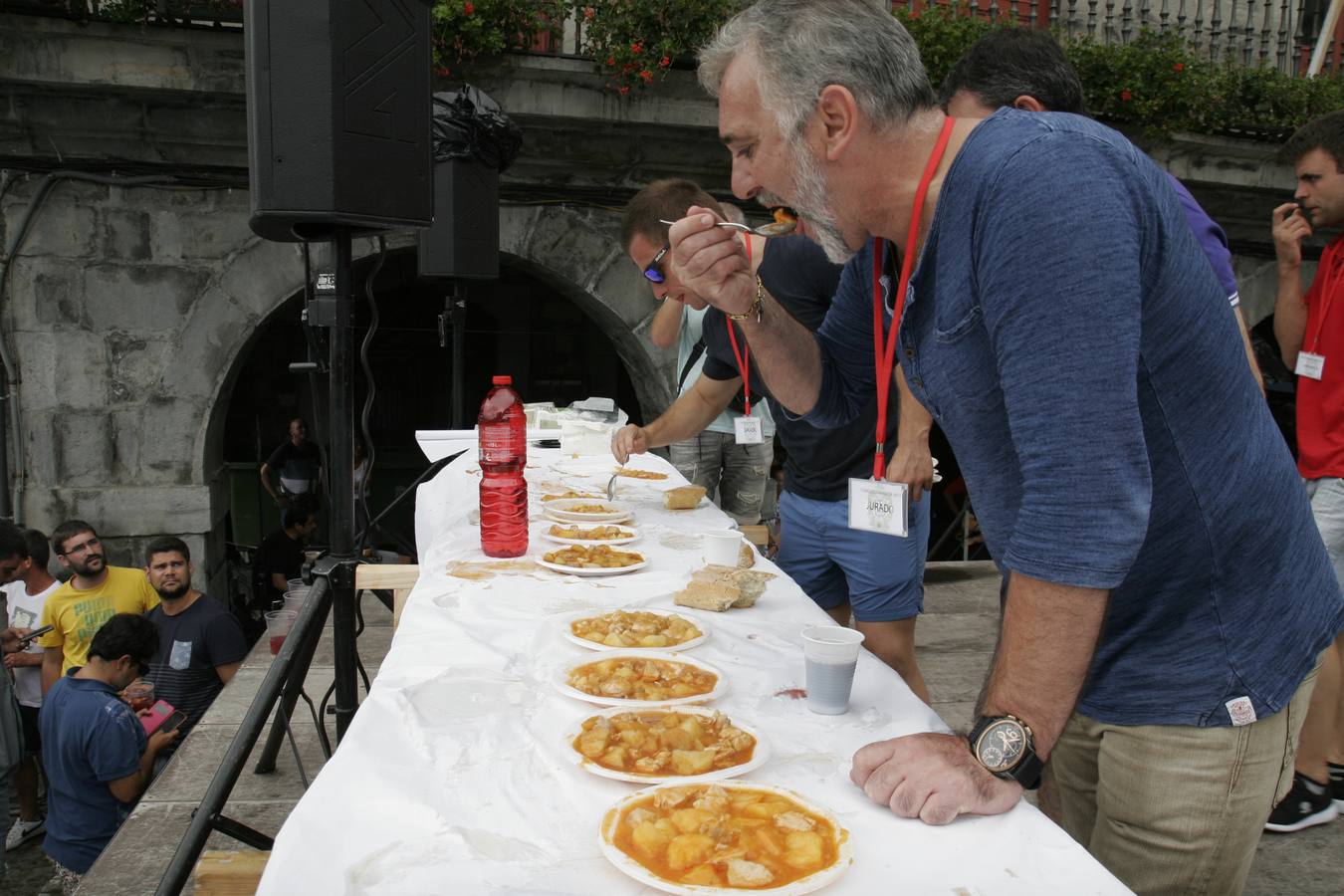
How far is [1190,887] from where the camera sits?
1.36 m

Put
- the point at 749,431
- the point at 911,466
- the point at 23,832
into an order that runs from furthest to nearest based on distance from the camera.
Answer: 1. the point at 23,832
2. the point at 749,431
3. the point at 911,466

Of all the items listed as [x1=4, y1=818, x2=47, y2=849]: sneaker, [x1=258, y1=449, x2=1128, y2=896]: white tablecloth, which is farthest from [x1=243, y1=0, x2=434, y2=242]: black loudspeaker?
[x1=4, y1=818, x2=47, y2=849]: sneaker

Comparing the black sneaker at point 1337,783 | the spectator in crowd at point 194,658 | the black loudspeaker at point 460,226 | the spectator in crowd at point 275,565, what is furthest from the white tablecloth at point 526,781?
the spectator in crowd at point 275,565

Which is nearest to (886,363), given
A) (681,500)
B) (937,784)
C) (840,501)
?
(937,784)

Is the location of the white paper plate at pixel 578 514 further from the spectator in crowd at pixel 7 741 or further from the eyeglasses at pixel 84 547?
the eyeglasses at pixel 84 547

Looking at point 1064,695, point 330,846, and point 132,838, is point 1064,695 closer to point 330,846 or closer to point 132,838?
point 330,846

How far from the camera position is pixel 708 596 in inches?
80.7

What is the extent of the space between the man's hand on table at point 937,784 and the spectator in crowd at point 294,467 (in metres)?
8.10

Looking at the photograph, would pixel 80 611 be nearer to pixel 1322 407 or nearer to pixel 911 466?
pixel 911 466

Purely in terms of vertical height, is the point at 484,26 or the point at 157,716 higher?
the point at 484,26

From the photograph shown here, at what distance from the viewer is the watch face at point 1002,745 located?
1133mm

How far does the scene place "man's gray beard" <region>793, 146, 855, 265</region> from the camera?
140cm

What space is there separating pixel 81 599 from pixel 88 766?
151 centimetres

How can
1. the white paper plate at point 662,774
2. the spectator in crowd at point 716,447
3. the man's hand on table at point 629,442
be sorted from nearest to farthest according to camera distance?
the white paper plate at point 662,774 → the man's hand on table at point 629,442 → the spectator in crowd at point 716,447
